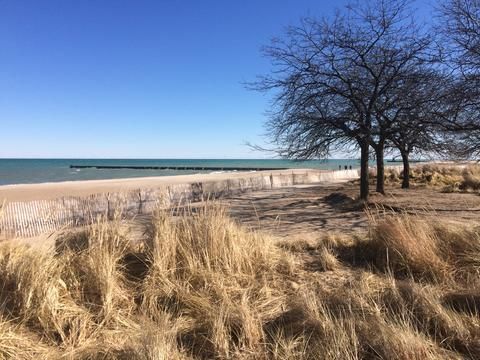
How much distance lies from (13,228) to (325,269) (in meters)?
9.18

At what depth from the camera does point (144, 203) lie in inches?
622

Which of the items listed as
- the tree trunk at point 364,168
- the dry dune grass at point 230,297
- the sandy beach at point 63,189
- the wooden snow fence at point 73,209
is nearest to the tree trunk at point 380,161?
the tree trunk at point 364,168

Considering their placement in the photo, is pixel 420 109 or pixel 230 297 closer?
pixel 230 297

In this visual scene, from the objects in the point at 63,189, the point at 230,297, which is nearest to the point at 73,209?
the point at 230,297

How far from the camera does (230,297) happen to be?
4.13 m

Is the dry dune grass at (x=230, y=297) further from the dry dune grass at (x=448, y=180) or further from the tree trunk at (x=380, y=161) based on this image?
the dry dune grass at (x=448, y=180)

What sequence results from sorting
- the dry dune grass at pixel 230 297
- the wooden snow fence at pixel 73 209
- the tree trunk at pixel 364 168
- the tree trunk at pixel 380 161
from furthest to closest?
1. the tree trunk at pixel 380 161
2. the tree trunk at pixel 364 168
3. the wooden snow fence at pixel 73 209
4. the dry dune grass at pixel 230 297

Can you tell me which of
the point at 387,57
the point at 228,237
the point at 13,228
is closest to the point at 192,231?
the point at 228,237

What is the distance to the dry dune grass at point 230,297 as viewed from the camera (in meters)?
3.10

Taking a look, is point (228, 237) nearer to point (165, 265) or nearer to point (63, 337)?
point (165, 265)

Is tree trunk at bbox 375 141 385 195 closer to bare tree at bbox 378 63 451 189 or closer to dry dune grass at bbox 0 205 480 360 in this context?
bare tree at bbox 378 63 451 189

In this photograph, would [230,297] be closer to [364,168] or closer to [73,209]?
[73,209]

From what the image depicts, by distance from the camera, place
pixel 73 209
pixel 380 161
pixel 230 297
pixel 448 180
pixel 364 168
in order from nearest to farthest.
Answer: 1. pixel 230 297
2. pixel 73 209
3. pixel 364 168
4. pixel 380 161
5. pixel 448 180

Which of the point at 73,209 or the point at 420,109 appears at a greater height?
the point at 420,109
